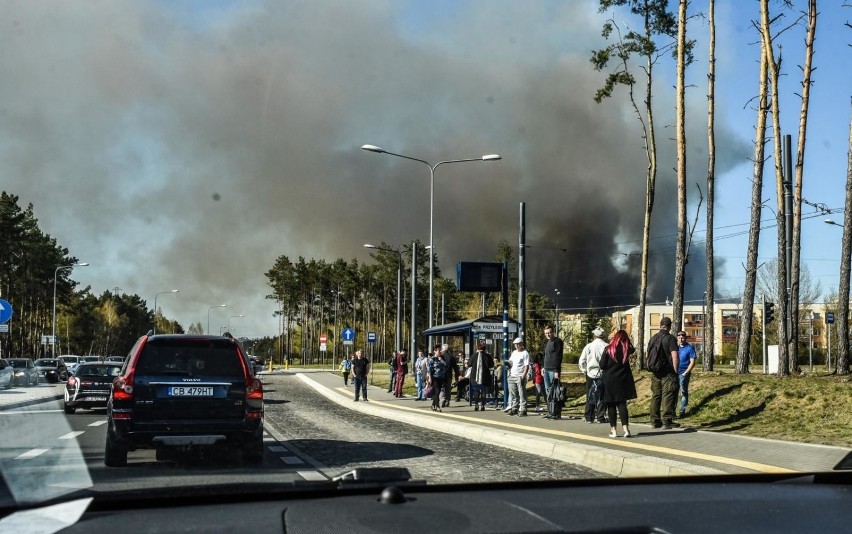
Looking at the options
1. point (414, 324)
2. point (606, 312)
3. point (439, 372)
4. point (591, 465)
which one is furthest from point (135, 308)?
point (591, 465)

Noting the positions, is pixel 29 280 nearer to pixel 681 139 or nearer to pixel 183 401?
pixel 681 139

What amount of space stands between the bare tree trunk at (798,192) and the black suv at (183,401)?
16.2 metres

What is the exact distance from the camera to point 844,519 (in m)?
2.61

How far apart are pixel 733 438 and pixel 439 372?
38.2 feet

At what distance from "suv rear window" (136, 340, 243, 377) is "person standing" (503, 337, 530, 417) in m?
10.5

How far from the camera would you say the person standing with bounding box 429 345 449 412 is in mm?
24516

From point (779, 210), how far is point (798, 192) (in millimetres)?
1871

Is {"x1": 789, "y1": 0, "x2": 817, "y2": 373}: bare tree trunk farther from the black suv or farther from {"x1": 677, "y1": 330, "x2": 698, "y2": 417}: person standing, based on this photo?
the black suv

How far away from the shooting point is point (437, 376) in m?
24.7

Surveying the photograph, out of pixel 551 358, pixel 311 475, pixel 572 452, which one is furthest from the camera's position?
pixel 551 358

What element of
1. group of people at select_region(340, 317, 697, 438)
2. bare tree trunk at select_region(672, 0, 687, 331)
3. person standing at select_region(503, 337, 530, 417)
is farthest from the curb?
bare tree trunk at select_region(672, 0, 687, 331)

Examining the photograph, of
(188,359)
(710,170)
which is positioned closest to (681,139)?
(710,170)

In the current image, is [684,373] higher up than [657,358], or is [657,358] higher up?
[657,358]

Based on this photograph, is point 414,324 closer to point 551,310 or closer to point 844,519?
point 844,519
